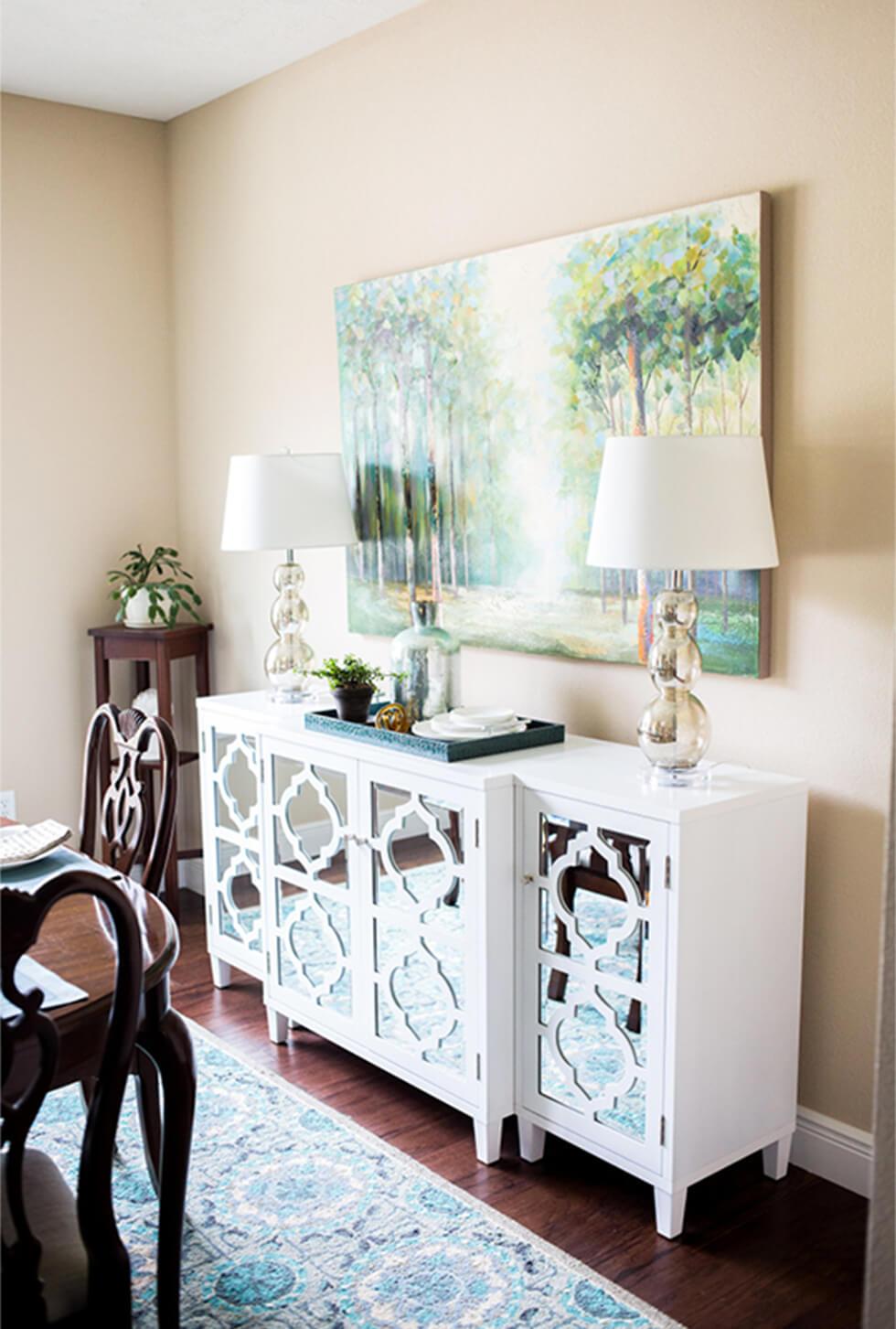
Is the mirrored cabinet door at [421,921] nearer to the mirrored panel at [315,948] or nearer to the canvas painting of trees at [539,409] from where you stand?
the mirrored panel at [315,948]

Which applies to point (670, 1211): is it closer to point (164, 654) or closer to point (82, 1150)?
point (82, 1150)

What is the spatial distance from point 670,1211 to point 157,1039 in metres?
1.06

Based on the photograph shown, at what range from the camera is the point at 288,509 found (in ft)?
11.3

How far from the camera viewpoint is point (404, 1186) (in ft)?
8.53

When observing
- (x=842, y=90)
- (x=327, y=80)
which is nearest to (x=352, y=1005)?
(x=842, y=90)

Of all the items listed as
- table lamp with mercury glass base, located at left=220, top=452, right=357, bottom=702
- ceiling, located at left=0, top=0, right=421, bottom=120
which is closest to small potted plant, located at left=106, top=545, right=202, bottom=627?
table lamp with mercury glass base, located at left=220, top=452, right=357, bottom=702

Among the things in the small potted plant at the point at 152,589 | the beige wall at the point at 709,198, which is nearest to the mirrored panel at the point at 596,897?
the beige wall at the point at 709,198

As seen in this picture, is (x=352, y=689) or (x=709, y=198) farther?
(x=352, y=689)

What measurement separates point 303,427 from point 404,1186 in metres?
2.21

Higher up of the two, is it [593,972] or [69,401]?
[69,401]

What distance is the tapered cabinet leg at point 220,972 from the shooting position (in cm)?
364

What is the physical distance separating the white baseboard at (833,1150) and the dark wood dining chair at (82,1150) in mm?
1525

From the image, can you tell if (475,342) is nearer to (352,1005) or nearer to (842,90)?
(842,90)
